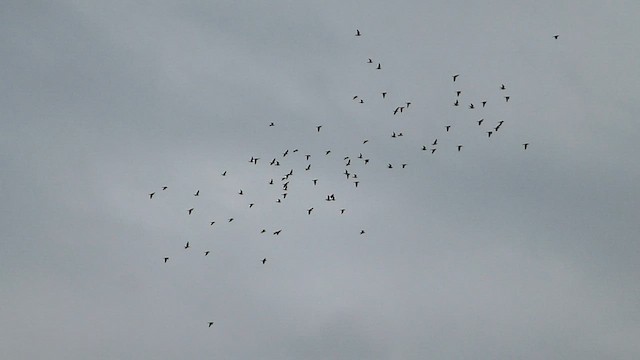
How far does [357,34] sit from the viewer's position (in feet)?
497

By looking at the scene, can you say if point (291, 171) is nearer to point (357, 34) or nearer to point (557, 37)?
point (357, 34)

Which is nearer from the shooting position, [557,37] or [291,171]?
[557,37]

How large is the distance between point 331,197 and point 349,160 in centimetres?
1286

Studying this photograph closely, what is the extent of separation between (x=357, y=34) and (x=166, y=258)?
5706 centimetres

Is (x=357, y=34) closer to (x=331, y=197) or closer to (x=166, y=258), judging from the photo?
(x=331, y=197)

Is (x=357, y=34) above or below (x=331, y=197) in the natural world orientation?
above

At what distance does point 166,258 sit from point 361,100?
48298 millimetres

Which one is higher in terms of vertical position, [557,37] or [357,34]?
[357,34]

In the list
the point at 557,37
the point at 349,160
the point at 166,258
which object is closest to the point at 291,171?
the point at 349,160

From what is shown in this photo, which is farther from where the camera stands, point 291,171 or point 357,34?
point 291,171

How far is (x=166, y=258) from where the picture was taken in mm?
174500

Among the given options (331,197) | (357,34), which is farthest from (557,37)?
(331,197)

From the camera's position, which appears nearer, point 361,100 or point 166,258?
point 361,100

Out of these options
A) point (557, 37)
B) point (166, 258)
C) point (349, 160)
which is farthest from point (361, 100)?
point (166, 258)
